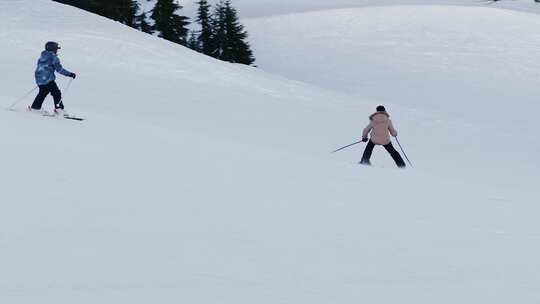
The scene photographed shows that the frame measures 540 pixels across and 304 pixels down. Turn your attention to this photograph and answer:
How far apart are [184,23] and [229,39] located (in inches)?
134

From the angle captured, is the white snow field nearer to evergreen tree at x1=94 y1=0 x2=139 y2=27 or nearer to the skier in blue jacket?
the skier in blue jacket

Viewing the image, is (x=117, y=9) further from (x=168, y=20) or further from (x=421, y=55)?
(x=421, y=55)

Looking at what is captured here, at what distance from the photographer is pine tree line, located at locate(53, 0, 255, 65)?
151 ft

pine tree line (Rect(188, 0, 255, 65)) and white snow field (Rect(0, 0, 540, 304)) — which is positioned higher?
pine tree line (Rect(188, 0, 255, 65))

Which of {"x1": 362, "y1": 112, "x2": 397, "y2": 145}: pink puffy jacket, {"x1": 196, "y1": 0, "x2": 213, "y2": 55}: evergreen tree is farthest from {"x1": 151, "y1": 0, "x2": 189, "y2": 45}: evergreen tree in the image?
{"x1": 362, "y1": 112, "x2": 397, "y2": 145}: pink puffy jacket

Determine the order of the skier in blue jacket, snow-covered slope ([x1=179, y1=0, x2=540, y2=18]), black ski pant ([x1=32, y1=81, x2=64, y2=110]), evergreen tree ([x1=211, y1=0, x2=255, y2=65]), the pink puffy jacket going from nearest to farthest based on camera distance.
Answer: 1. the skier in blue jacket
2. black ski pant ([x1=32, y1=81, x2=64, y2=110])
3. the pink puffy jacket
4. evergreen tree ([x1=211, y1=0, x2=255, y2=65])
5. snow-covered slope ([x1=179, y1=0, x2=540, y2=18])

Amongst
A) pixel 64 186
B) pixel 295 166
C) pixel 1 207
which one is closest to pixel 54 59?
pixel 295 166

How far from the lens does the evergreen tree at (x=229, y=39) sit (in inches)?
1774

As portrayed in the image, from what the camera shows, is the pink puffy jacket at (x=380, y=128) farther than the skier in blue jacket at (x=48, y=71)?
Yes

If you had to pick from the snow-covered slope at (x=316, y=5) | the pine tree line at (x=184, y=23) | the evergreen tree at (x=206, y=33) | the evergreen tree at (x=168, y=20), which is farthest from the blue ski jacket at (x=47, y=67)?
the snow-covered slope at (x=316, y=5)

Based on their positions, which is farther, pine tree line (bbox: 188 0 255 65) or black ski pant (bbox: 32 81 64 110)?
pine tree line (bbox: 188 0 255 65)

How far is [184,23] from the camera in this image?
157 ft

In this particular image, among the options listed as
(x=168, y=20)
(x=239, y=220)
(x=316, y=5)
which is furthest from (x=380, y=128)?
(x=316, y=5)

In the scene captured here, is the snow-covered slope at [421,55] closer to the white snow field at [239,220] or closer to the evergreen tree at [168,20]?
the evergreen tree at [168,20]
